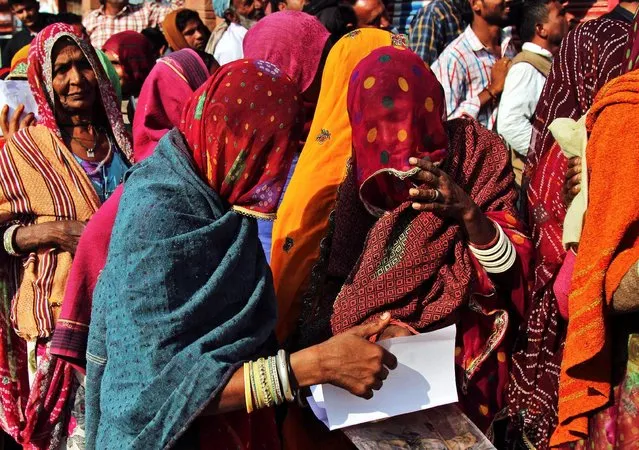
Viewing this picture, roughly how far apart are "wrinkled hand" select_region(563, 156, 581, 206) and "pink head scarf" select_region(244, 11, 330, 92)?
161cm

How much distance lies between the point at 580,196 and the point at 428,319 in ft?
2.00

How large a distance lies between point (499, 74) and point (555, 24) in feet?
1.85

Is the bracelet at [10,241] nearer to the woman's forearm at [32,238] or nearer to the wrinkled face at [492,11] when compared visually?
the woman's forearm at [32,238]

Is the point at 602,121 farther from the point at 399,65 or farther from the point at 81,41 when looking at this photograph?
the point at 81,41

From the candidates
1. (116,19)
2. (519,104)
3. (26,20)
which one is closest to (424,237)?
(519,104)

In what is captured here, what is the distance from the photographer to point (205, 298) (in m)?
2.29

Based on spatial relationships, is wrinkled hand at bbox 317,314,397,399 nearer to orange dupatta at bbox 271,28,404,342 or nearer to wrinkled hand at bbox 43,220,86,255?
orange dupatta at bbox 271,28,404,342

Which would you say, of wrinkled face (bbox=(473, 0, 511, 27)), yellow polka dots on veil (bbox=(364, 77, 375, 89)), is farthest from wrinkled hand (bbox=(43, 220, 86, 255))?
wrinkled face (bbox=(473, 0, 511, 27))

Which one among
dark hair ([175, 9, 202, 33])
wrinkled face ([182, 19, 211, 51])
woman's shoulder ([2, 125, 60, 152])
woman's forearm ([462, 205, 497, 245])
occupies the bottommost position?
wrinkled face ([182, 19, 211, 51])

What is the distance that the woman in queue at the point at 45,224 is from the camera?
3383 millimetres

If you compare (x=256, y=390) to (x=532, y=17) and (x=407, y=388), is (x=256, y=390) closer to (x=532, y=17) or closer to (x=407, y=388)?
(x=407, y=388)

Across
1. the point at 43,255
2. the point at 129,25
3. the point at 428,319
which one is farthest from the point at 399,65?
the point at 129,25

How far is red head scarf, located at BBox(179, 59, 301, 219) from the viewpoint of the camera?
2.40 meters

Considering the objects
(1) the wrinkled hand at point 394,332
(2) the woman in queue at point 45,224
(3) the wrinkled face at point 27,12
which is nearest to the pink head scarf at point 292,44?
(2) the woman in queue at point 45,224
